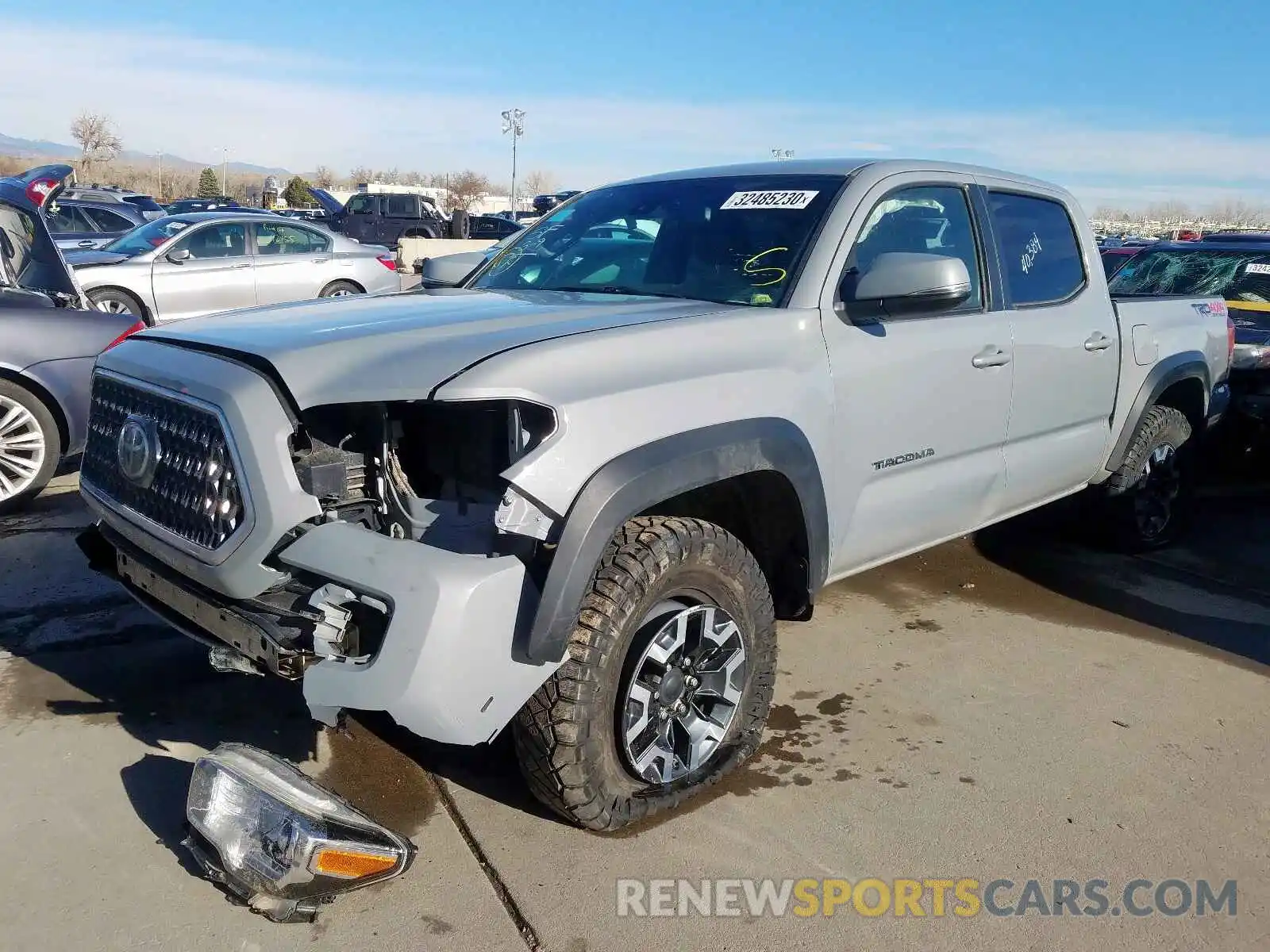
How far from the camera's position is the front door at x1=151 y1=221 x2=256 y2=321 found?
11.5 metres

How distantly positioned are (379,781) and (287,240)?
10.5 m

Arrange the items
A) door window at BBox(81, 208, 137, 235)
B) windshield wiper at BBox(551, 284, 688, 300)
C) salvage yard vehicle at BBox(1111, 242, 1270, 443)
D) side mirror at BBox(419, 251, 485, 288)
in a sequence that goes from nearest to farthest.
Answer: windshield wiper at BBox(551, 284, 688, 300), side mirror at BBox(419, 251, 485, 288), salvage yard vehicle at BBox(1111, 242, 1270, 443), door window at BBox(81, 208, 137, 235)

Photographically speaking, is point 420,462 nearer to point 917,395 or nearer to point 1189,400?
point 917,395

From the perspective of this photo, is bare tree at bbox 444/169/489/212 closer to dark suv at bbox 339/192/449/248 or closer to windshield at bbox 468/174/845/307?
dark suv at bbox 339/192/449/248

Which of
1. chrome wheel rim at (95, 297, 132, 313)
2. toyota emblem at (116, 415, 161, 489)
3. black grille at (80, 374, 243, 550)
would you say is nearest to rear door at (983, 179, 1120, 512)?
black grille at (80, 374, 243, 550)

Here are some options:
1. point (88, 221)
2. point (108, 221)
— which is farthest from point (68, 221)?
point (108, 221)

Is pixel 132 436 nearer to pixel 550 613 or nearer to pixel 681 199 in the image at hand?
pixel 550 613

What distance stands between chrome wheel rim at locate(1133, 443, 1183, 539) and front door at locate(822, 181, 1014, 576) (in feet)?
5.47

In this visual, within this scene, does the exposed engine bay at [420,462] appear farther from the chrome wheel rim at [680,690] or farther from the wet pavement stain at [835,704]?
the wet pavement stain at [835,704]

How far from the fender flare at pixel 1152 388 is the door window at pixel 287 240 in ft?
32.8

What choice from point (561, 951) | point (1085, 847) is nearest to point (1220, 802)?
point (1085, 847)

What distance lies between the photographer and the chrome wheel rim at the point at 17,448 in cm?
568

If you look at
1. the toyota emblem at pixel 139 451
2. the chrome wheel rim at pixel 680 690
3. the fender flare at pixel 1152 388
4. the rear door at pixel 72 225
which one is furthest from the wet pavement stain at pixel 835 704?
the rear door at pixel 72 225

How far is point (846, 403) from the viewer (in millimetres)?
3395
